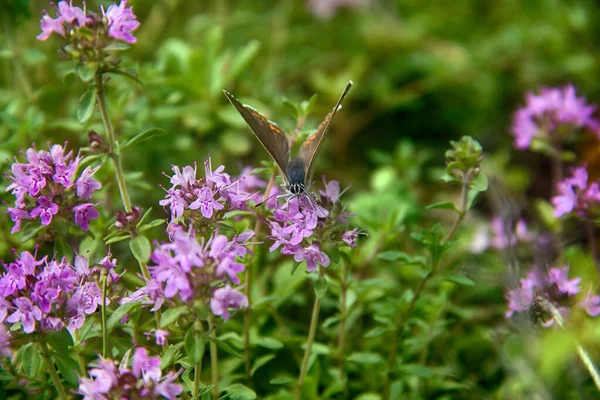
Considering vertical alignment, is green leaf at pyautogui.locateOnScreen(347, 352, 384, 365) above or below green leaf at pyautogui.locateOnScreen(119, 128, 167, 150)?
below

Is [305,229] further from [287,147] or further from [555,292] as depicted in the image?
[555,292]

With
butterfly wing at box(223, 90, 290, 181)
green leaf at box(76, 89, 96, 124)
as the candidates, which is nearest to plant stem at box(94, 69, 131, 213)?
green leaf at box(76, 89, 96, 124)

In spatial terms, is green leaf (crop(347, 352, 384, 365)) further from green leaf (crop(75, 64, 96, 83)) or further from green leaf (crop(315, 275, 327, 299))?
green leaf (crop(75, 64, 96, 83))

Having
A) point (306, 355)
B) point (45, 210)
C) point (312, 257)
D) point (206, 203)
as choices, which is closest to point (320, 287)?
point (312, 257)

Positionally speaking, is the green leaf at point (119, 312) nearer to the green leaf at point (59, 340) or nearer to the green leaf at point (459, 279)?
the green leaf at point (59, 340)

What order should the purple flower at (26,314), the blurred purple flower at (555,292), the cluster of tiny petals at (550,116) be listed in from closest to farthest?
the purple flower at (26,314) → the blurred purple flower at (555,292) → the cluster of tiny petals at (550,116)

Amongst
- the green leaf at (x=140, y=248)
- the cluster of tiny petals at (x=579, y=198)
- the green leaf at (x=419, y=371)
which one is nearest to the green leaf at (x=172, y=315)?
Result: the green leaf at (x=140, y=248)
